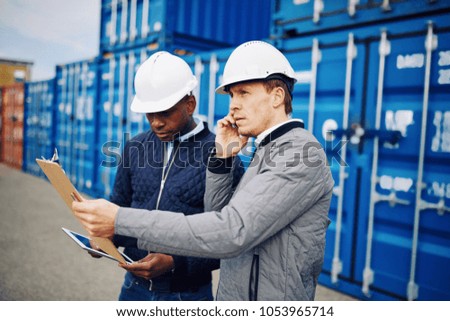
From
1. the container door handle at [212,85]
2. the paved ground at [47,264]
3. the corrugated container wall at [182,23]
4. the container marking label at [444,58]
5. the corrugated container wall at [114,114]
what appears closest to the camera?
the container marking label at [444,58]

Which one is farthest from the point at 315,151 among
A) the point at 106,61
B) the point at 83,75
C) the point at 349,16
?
the point at 83,75

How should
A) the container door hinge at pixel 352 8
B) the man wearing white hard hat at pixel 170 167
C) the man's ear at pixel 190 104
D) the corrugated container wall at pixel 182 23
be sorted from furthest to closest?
the corrugated container wall at pixel 182 23 → the container door hinge at pixel 352 8 → the man's ear at pixel 190 104 → the man wearing white hard hat at pixel 170 167

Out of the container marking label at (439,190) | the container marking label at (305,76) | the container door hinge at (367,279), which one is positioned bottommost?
the container door hinge at (367,279)

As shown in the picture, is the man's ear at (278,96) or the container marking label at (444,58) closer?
the man's ear at (278,96)

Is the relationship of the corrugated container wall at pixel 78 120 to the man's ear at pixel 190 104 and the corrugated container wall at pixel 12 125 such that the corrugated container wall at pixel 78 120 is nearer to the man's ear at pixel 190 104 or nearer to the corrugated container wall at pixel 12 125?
the corrugated container wall at pixel 12 125

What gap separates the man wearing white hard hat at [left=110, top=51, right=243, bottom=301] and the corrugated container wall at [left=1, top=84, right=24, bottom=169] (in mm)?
10711

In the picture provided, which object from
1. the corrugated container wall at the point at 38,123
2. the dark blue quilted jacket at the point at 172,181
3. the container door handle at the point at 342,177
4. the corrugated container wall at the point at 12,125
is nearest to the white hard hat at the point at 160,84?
the dark blue quilted jacket at the point at 172,181

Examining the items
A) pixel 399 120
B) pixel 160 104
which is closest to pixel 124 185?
pixel 160 104

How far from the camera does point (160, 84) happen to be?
1805mm

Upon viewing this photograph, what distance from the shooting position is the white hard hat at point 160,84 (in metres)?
1.80

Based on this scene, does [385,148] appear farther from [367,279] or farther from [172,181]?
[172,181]

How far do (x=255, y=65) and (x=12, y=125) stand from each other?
12365 millimetres
